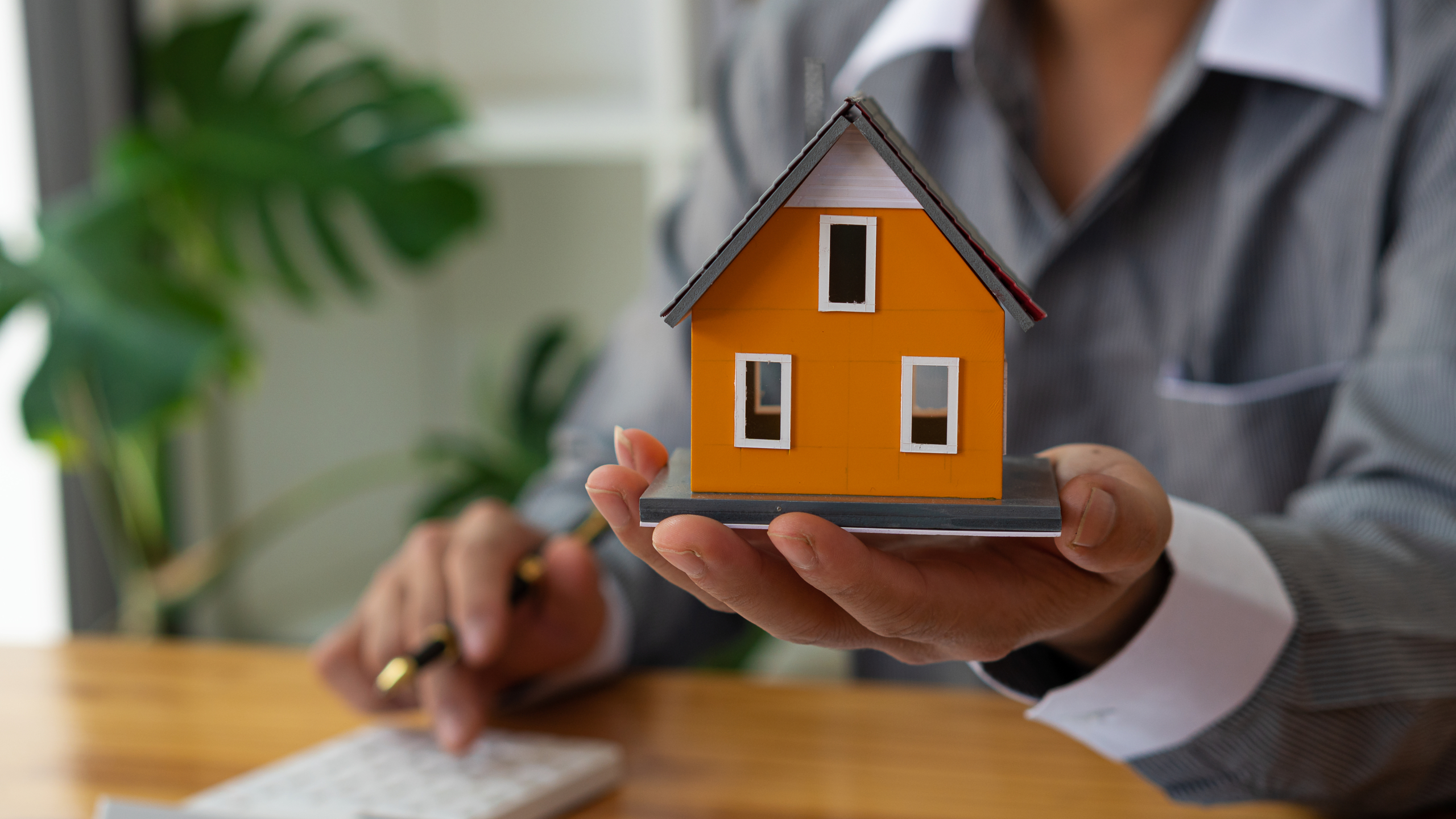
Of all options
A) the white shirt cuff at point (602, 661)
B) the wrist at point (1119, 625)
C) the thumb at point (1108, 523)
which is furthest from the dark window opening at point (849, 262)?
the white shirt cuff at point (602, 661)

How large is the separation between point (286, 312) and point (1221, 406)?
1743mm

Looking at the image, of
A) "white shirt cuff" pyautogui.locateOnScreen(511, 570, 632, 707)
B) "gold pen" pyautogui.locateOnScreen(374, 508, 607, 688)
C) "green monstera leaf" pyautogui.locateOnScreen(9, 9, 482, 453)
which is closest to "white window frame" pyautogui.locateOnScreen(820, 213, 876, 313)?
"gold pen" pyautogui.locateOnScreen(374, 508, 607, 688)

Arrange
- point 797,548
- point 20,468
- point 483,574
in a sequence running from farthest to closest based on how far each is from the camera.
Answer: point 20,468 → point 483,574 → point 797,548

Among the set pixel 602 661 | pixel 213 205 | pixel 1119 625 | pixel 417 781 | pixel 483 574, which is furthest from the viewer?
pixel 213 205

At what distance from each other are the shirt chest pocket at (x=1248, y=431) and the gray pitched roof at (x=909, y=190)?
1.87 feet

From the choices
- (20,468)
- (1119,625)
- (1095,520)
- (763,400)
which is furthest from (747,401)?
(20,468)

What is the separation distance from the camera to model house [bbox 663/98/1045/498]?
1.33ft

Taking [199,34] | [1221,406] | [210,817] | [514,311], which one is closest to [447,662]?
[210,817]

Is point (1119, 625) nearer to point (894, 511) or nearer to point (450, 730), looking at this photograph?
point (894, 511)

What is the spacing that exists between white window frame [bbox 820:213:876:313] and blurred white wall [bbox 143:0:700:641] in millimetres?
1556

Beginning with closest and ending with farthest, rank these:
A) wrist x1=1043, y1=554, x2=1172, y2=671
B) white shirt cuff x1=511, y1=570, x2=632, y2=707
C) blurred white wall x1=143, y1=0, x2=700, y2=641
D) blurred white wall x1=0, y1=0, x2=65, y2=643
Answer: wrist x1=1043, y1=554, x2=1172, y2=671 < white shirt cuff x1=511, y1=570, x2=632, y2=707 < blurred white wall x1=0, y1=0, x2=65, y2=643 < blurred white wall x1=143, y1=0, x2=700, y2=641

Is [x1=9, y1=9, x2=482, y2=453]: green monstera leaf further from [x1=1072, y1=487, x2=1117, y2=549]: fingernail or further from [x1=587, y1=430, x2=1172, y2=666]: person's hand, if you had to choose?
[x1=1072, y1=487, x2=1117, y2=549]: fingernail

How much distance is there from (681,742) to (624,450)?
36 cm

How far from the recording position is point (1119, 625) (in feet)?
1.72
